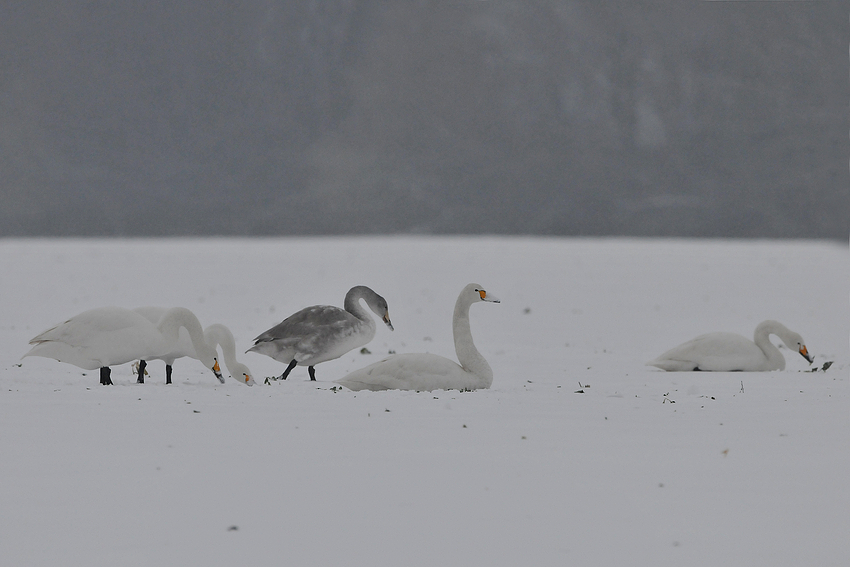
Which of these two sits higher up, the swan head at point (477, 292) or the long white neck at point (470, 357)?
the swan head at point (477, 292)

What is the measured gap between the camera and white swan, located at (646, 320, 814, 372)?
458 inches

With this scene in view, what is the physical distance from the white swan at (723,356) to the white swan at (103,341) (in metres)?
5.78

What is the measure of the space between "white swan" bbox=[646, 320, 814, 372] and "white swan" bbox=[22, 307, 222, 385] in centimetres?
578

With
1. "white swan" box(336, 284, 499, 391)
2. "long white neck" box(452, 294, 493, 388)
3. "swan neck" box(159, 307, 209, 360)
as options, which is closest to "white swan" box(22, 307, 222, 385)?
"swan neck" box(159, 307, 209, 360)

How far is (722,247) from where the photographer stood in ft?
107

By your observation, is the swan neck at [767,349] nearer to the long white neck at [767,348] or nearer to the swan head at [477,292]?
the long white neck at [767,348]

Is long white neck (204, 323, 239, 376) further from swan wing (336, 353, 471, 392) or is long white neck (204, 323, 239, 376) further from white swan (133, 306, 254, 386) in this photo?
swan wing (336, 353, 471, 392)

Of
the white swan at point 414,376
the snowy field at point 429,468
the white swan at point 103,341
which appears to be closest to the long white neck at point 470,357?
the white swan at point 414,376

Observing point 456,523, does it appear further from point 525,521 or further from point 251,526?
point 251,526

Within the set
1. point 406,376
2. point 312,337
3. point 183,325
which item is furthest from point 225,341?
point 406,376

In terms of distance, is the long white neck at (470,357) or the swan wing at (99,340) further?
the long white neck at (470,357)

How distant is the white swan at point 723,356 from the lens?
38.1 feet

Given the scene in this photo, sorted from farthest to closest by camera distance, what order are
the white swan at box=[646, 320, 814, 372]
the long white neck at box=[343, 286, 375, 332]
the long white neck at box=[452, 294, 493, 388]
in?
the white swan at box=[646, 320, 814, 372]
the long white neck at box=[343, 286, 375, 332]
the long white neck at box=[452, 294, 493, 388]

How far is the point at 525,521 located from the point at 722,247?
2941 centimetres
